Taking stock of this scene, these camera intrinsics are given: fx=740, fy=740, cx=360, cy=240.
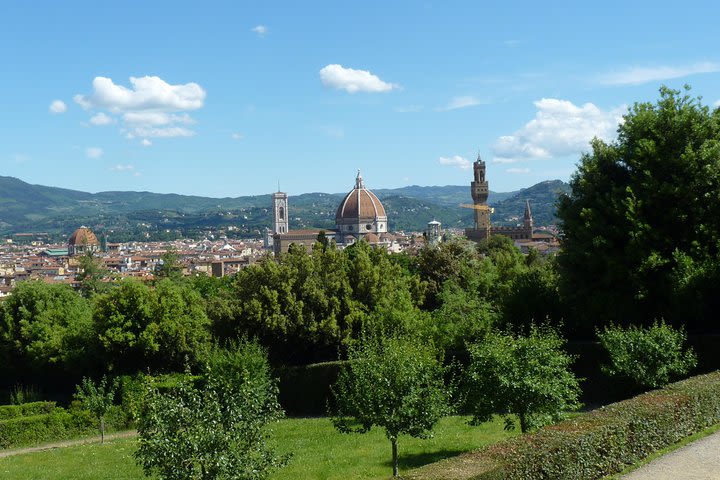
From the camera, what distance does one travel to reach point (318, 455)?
56.1 ft

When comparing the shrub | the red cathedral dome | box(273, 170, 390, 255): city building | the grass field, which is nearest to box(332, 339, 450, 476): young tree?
the grass field

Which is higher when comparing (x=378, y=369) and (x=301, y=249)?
(x=301, y=249)

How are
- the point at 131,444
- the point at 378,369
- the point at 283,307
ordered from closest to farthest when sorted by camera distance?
1. the point at 378,369
2. the point at 131,444
3. the point at 283,307

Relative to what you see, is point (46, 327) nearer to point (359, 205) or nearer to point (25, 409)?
point (25, 409)

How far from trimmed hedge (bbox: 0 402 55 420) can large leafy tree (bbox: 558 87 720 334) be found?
64.2ft

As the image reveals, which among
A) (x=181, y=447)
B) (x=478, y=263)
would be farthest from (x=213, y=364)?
(x=478, y=263)

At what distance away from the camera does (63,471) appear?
18.5 meters

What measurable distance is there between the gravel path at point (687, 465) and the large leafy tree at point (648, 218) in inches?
340

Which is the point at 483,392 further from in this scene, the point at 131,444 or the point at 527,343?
the point at 131,444

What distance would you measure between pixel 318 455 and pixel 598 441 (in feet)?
24.8

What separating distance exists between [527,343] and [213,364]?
11263 mm

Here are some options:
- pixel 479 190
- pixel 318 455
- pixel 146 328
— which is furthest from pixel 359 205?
pixel 318 455

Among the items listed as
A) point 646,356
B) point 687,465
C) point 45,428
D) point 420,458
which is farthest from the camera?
point 45,428

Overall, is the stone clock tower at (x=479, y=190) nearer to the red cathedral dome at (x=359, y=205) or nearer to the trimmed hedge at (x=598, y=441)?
the red cathedral dome at (x=359, y=205)
